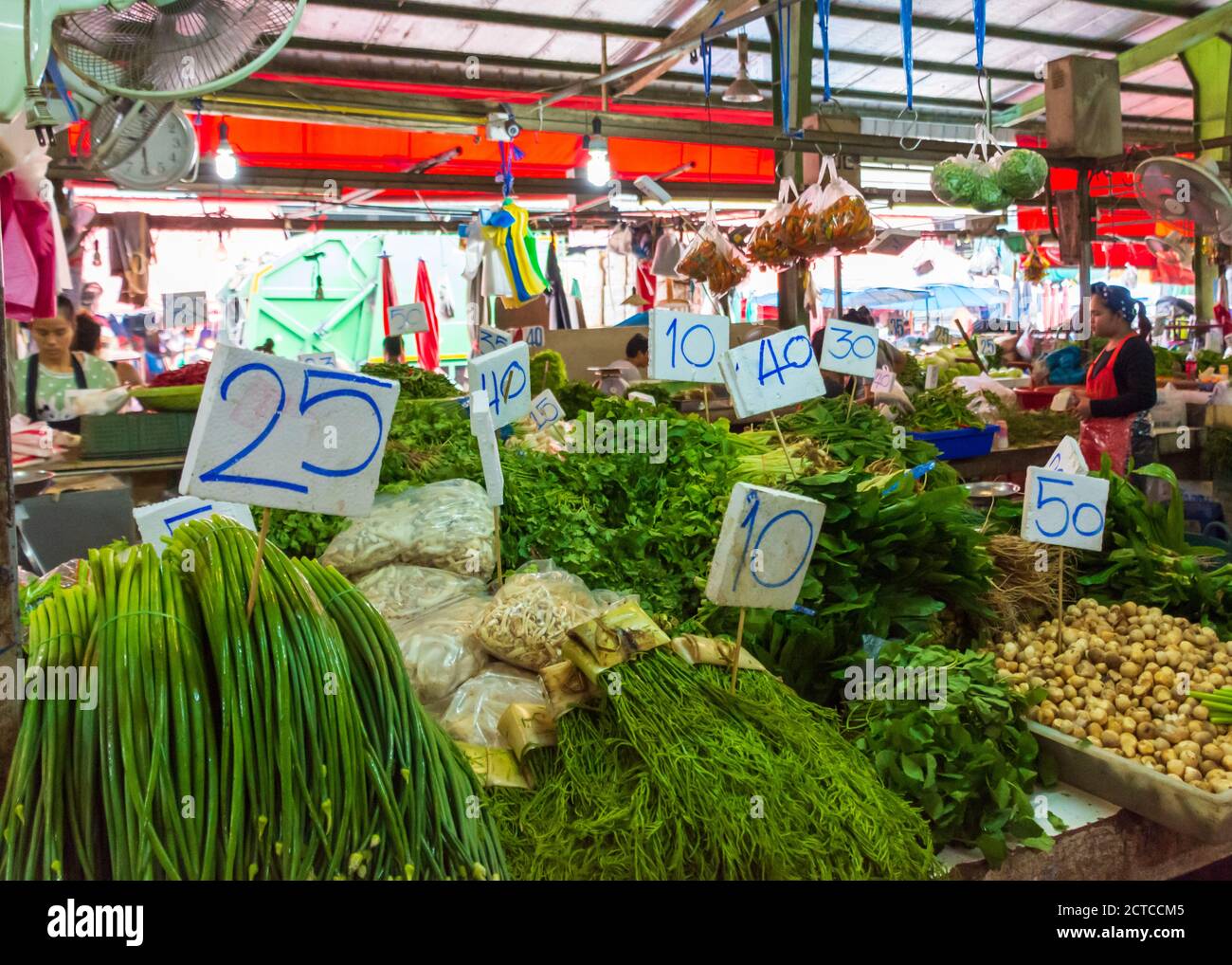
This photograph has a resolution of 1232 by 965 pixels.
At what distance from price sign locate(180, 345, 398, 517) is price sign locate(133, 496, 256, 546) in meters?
0.51

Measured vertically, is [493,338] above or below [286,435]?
above

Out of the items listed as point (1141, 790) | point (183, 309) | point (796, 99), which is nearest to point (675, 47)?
point (796, 99)

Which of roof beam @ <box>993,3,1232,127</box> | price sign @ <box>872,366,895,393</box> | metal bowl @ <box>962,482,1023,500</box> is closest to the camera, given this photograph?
metal bowl @ <box>962,482,1023,500</box>

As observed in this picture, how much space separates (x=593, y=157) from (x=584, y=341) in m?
2.09

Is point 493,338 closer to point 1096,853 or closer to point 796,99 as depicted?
point 1096,853

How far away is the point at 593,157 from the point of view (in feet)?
21.7

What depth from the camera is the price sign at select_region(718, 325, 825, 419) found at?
106 inches

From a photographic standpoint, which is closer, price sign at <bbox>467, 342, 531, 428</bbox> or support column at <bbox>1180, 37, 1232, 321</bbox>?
price sign at <bbox>467, 342, 531, 428</bbox>

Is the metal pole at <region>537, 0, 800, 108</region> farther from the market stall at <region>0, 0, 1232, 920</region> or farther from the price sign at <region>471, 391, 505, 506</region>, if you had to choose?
the price sign at <region>471, 391, 505, 506</region>

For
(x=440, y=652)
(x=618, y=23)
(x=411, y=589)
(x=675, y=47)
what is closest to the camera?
(x=440, y=652)

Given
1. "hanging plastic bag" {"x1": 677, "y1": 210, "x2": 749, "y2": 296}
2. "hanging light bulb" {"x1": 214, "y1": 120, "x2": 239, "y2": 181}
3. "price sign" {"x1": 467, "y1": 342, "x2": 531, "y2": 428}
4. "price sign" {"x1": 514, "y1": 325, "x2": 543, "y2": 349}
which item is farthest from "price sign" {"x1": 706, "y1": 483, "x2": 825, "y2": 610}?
"price sign" {"x1": 514, "y1": 325, "x2": 543, "y2": 349}

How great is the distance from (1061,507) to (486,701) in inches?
61.0

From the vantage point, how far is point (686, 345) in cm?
321
